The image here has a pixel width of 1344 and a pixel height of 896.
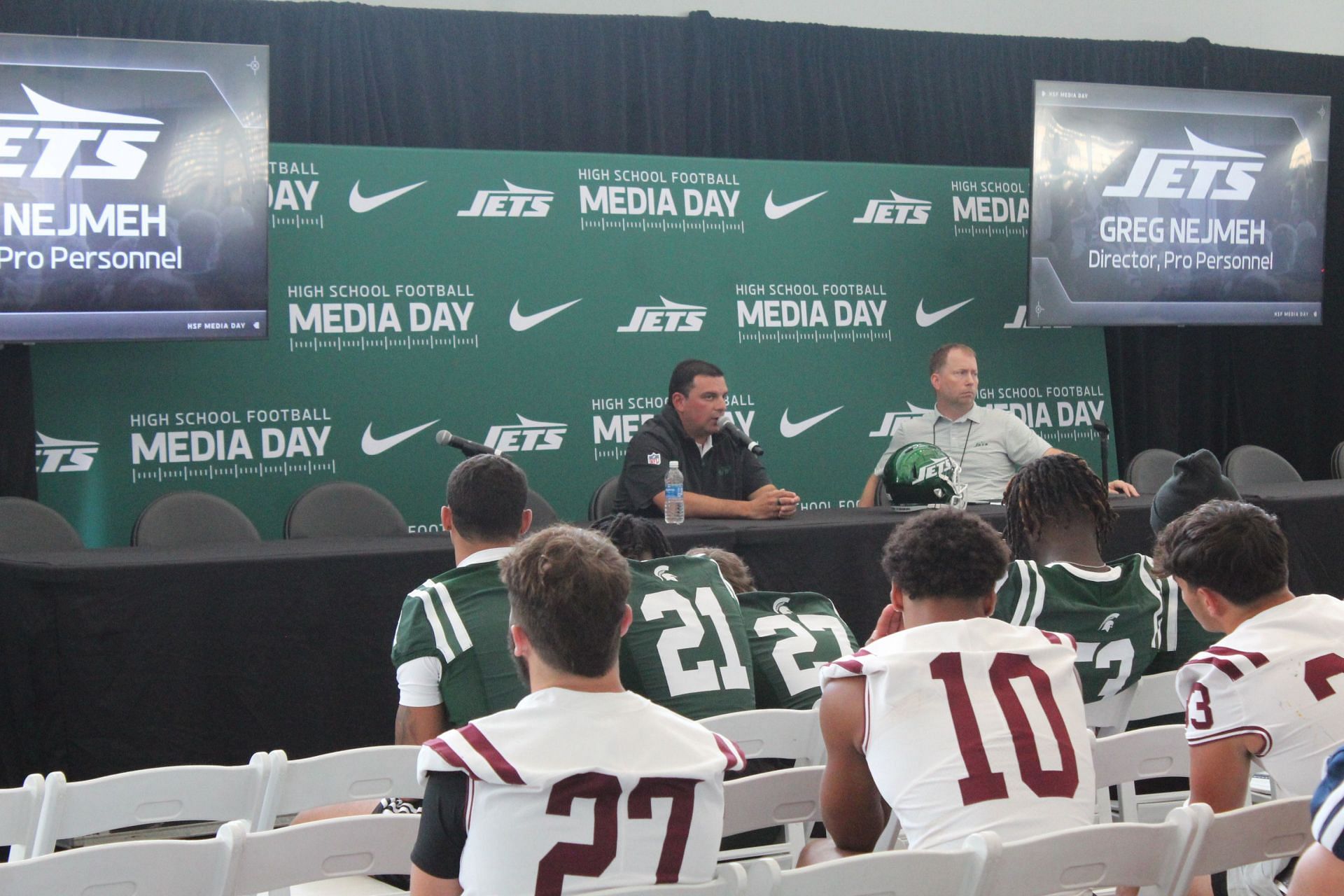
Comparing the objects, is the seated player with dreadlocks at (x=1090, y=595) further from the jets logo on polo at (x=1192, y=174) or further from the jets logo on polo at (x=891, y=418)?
the jets logo on polo at (x=1192, y=174)

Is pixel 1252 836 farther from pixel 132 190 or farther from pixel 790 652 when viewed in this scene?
pixel 132 190

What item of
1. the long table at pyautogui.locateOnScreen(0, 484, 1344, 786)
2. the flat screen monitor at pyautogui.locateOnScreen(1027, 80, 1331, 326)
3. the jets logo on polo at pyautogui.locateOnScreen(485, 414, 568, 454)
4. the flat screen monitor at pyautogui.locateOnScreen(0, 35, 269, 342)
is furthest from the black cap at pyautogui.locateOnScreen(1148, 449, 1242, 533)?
the flat screen monitor at pyautogui.locateOnScreen(0, 35, 269, 342)

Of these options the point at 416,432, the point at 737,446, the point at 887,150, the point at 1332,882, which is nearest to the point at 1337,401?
the point at 887,150

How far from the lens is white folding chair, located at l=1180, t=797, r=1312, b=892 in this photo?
5.55ft

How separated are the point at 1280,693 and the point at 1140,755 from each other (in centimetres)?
31

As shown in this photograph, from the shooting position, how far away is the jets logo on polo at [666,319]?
5.73 meters

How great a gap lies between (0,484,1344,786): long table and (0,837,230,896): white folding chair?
1993 mm

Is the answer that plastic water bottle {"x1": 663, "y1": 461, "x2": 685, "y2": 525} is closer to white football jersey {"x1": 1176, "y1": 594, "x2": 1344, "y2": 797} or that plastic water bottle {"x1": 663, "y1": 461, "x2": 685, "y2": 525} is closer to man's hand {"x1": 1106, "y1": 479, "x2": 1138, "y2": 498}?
man's hand {"x1": 1106, "y1": 479, "x2": 1138, "y2": 498}

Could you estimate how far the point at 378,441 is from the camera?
5.37 metres

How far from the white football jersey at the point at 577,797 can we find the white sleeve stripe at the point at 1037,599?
1.25 metres

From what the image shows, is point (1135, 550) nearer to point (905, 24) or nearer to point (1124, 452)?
point (1124, 452)

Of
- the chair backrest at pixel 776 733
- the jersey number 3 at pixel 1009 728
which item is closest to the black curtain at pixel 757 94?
the chair backrest at pixel 776 733

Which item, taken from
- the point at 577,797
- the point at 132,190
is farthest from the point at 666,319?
the point at 577,797

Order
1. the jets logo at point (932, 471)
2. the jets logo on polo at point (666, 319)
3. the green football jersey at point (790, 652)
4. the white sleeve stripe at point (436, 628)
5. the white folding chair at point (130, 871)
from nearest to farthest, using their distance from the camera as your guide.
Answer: the white folding chair at point (130, 871)
the white sleeve stripe at point (436, 628)
the green football jersey at point (790, 652)
the jets logo at point (932, 471)
the jets logo on polo at point (666, 319)
